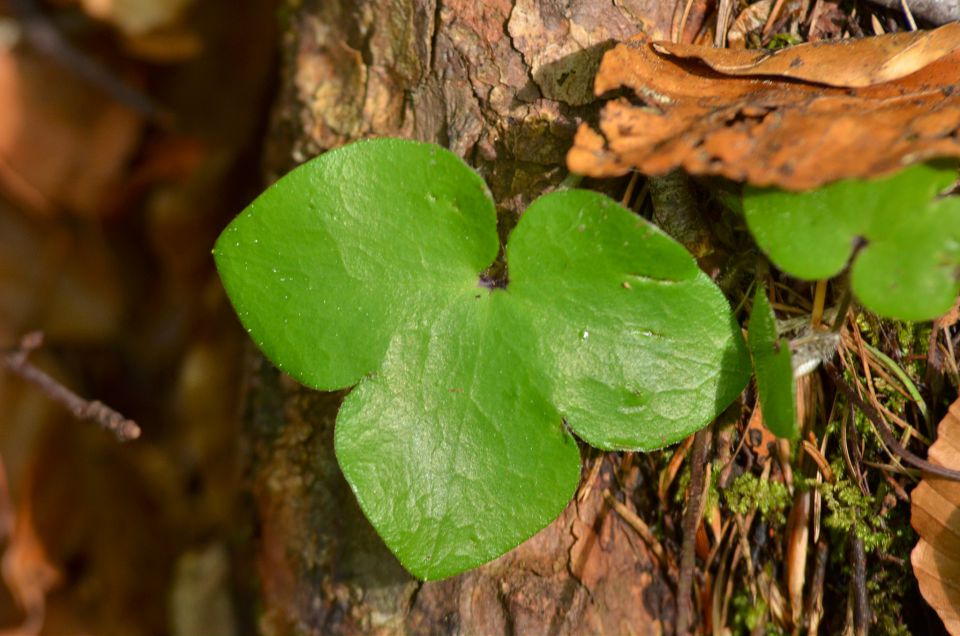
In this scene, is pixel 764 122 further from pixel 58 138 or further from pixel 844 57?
pixel 58 138

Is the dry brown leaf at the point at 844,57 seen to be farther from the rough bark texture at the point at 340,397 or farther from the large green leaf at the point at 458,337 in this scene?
the large green leaf at the point at 458,337

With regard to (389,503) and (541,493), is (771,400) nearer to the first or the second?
(541,493)

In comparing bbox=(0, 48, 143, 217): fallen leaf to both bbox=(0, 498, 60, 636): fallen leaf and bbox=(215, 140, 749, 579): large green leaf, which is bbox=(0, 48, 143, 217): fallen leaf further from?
bbox=(215, 140, 749, 579): large green leaf

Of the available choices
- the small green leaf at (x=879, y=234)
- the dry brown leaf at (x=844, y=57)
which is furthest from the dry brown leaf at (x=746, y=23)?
the small green leaf at (x=879, y=234)

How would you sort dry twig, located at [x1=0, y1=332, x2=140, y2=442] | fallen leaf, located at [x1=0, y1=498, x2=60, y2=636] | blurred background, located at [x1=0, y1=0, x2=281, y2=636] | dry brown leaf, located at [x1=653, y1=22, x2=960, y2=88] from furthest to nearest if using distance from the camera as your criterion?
1. blurred background, located at [x1=0, y1=0, x2=281, y2=636]
2. fallen leaf, located at [x1=0, y1=498, x2=60, y2=636]
3. dry twig, located at [x1=0, y1=332, x2=140, y2=442]
4. dry brown leaf, located at [x1=653, y1=22, x2=960, y2=88]

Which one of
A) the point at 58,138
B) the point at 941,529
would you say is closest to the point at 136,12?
the point at 58,138

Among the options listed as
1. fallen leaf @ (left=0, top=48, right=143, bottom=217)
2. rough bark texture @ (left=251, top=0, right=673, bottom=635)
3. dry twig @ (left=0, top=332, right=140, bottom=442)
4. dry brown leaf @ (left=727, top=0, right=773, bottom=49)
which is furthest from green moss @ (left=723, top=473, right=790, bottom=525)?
fallen leaf @ (left=0, top=48, right=143, bottom=217)
